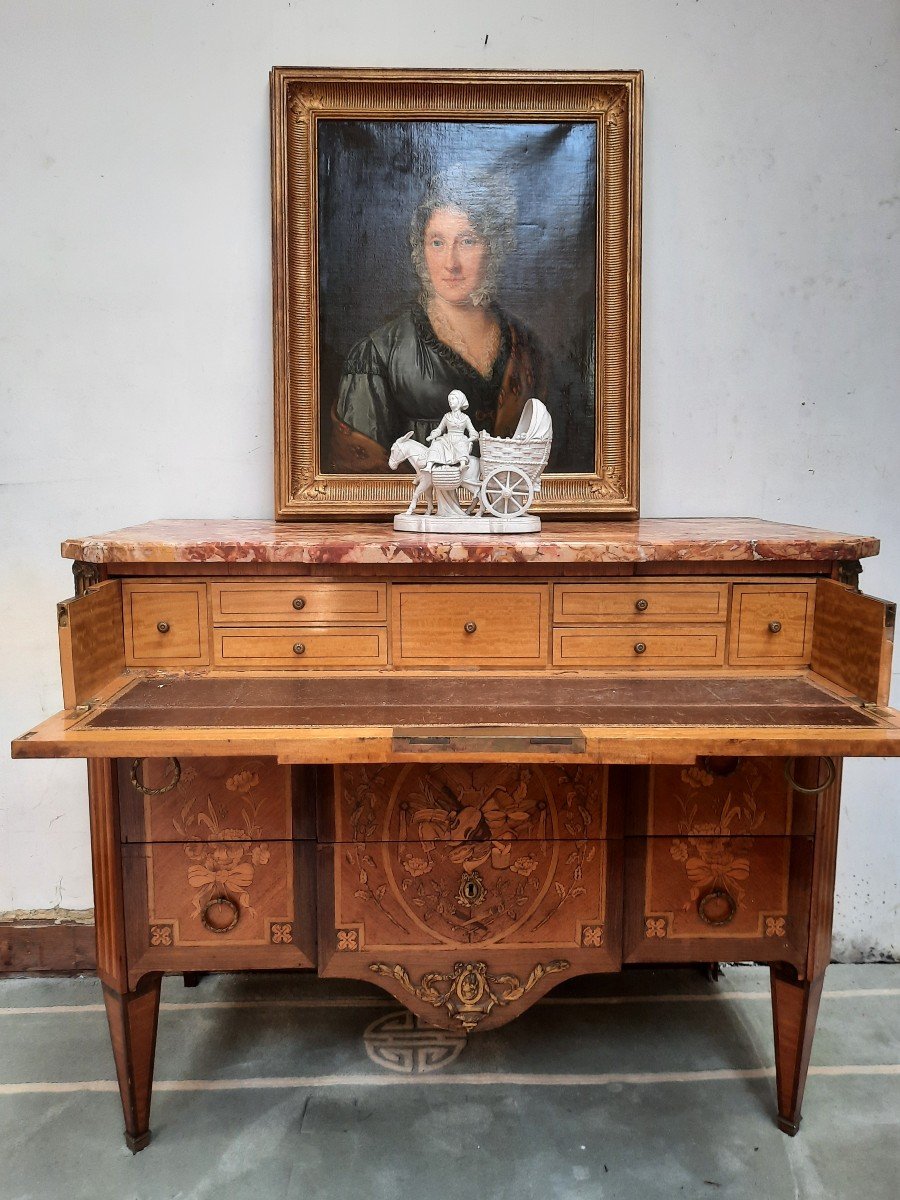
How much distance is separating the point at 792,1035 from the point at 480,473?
1.46 metres

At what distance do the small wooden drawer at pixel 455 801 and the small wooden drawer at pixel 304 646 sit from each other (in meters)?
0.24

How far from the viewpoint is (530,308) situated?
7.55ft

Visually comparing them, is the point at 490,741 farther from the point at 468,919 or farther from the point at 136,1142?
the point at 136,1142

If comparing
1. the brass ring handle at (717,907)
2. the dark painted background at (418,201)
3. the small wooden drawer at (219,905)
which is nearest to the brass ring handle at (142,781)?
the small wooden drawer at (219,905)

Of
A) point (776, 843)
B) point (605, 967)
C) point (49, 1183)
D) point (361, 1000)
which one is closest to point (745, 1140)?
point (605, 967)

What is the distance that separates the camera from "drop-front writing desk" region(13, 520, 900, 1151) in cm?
173

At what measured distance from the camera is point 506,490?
6.27 ft

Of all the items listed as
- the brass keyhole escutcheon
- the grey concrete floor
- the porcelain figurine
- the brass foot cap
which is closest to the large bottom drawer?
the brass keyhole escutcheon

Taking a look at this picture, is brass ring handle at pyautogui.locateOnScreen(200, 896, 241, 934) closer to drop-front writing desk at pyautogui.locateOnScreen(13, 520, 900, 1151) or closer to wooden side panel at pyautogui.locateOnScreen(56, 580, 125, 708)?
drop-front writing desk at pyautogui.locateOnScreen(13, 520, 900, 1151)

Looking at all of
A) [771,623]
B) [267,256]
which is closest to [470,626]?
[771,623]

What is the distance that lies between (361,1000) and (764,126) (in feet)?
9.01

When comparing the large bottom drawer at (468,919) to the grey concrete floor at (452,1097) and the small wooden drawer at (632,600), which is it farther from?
the small wooden drawer at (632,600)

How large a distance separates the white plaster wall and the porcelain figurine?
2.14 ft

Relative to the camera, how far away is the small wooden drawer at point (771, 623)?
1.79m
